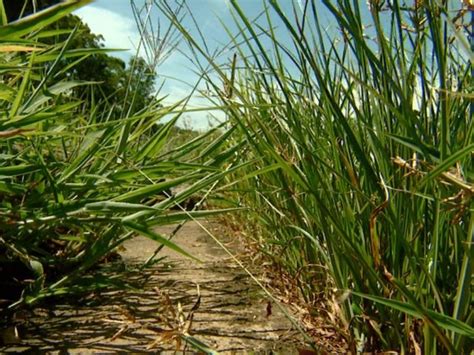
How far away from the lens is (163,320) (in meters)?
0.58

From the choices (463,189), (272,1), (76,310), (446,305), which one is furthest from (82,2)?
(76,310)

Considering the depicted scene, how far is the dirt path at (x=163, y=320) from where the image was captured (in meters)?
0.78

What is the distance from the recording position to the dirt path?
0.78 m

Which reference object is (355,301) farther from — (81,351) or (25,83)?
(25,83)

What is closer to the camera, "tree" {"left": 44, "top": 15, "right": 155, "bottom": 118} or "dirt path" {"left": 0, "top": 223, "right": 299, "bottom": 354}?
"dirt path" {"left": 0, "top": 223, "right": 299, "bottom": 354}

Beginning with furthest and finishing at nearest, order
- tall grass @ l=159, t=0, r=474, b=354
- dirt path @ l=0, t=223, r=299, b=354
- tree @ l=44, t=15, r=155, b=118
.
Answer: tree @ l=44, t=15, r=155, b=118 < dirt path @ l=0, t=223, r=299, b=354 < tall grass @ l=159, t=0, r=474, b=354

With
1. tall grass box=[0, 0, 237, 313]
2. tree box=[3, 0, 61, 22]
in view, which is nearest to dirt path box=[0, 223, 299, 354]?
tall grass box=[0, 0, 237, 313]

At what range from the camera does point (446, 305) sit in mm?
604

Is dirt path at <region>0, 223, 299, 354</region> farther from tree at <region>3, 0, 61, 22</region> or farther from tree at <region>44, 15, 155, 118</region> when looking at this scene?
tree at <region>3, 0, 61, 22</region>

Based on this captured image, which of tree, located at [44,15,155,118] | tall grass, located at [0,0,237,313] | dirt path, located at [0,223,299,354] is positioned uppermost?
tree, located at [44,15,155,118]

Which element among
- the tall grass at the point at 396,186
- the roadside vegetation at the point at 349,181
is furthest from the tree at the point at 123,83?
the tall grass at the point at 396,186

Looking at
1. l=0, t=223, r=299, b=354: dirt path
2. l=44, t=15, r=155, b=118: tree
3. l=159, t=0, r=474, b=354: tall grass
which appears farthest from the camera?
l=44, t=15, r=155, b=118: tree

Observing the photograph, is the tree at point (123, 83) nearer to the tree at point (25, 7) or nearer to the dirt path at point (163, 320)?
the tree at point (25, 7)

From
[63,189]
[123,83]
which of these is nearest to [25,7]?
[63,189]
